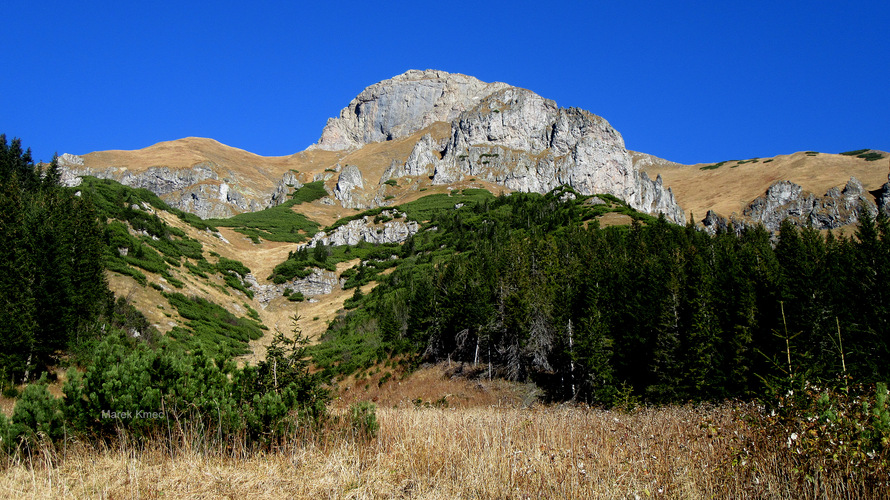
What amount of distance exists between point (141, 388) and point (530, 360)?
35.5 metres

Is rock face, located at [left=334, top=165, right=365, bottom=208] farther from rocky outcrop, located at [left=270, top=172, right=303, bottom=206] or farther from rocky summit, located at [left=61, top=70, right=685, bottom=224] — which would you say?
rocky outcrop, located at [left=270, top=172, right=303, bottom=206]

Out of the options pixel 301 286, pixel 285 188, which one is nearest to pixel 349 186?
pixel 285 188

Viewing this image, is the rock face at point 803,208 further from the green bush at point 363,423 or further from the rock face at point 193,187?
the green bush at point 363,423

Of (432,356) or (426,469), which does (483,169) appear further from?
(426,469)

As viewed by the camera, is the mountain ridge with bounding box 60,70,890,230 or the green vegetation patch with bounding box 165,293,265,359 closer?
the green vegetation patch with bounding box 165,293,265,359

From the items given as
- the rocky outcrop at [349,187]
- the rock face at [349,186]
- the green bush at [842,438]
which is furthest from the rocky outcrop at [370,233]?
the green bush at [842,438]

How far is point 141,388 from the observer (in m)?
7.91

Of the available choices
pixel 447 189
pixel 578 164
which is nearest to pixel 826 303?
pixel 447 189

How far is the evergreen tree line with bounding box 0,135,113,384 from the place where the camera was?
2172 cm

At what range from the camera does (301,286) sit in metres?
83.2

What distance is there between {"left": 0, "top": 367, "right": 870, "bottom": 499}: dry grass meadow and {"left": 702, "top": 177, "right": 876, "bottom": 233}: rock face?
175 meters

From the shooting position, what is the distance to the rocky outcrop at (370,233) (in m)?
113

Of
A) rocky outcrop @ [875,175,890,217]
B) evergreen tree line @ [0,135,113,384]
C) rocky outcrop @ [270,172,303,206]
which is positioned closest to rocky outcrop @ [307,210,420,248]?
rocky outcrop @ [270,172,303,206]

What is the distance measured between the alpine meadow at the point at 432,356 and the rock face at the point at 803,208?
117 meters
